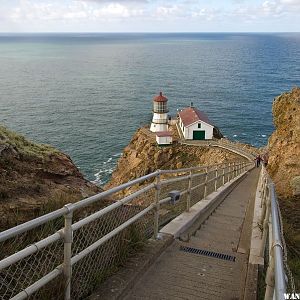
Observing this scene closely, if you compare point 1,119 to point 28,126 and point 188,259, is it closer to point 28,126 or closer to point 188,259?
point 28,126

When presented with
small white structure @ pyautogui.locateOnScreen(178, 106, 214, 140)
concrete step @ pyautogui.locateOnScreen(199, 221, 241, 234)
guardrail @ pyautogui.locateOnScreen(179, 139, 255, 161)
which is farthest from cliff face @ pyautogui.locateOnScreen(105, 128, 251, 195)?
concrete step @ pyautogui.locateOnScreen(199, 221, 241, 234)

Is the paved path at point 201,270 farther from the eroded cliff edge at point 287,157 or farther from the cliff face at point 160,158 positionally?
the cliff face at point 160,158

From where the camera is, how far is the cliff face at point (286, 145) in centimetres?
2066

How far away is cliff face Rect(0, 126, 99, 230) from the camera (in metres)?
6.26

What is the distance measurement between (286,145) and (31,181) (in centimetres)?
2045

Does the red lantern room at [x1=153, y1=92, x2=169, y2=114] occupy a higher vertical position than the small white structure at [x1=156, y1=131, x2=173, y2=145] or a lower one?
higher

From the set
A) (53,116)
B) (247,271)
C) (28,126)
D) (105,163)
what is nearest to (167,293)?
(247,271)

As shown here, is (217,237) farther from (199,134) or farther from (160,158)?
(199,134)

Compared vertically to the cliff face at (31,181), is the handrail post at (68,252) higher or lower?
higher

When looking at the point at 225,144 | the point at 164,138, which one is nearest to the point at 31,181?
the point at 164,138

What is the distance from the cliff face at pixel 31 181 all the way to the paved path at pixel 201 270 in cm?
207

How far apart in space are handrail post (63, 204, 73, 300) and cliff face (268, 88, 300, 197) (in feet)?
53.7

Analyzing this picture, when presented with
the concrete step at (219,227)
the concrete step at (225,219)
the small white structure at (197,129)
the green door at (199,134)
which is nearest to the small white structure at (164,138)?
the small white structure at (197,129)

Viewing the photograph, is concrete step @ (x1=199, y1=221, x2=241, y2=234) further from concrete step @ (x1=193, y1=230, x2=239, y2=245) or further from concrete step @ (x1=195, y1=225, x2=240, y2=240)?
concrete step @ (x1=193, y1=230, x2=239, y2=245)
